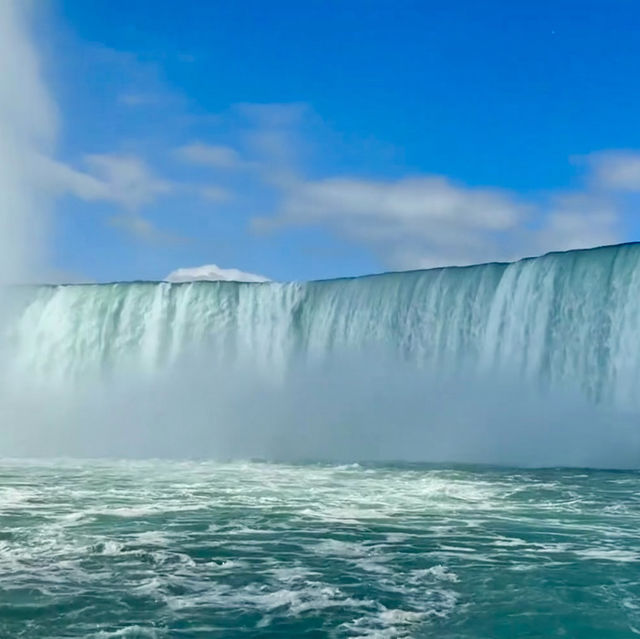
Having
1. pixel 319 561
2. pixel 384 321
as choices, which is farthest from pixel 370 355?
pixel 319 561

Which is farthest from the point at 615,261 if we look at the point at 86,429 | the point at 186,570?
the point at 186,570

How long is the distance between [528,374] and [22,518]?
51.9ft

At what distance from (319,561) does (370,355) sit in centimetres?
1891

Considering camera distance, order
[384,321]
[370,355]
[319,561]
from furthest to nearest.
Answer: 1. [370,355]
2. [384,321]
3. [319,561]

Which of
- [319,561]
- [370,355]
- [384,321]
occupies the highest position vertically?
[384,321]

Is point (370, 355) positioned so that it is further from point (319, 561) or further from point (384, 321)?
point (319, 561)

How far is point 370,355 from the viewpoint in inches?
1120

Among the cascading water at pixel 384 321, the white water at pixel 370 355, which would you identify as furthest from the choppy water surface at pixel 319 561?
the cascading water at pixel 384 321

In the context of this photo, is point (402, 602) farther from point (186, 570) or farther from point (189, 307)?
point (189, 307)

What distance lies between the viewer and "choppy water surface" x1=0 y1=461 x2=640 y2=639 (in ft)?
24.5

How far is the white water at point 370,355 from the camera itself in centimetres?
2417

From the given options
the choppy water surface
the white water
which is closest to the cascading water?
the white water

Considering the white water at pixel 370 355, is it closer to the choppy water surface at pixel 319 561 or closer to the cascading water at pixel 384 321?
the cascading water at pixel 384 321

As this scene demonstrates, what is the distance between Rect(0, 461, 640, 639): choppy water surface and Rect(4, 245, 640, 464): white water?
7.87 meters
